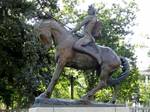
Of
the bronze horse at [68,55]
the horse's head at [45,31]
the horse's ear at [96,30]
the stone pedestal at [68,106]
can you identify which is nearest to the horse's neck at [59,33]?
the bronze horse at [68,55]

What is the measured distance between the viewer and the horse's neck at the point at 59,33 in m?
12.9

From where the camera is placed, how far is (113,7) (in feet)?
106

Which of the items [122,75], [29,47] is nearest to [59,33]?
[122,75]

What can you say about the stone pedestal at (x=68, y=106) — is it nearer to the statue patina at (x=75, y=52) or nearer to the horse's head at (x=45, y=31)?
the statue patina at (x=75, y=52)

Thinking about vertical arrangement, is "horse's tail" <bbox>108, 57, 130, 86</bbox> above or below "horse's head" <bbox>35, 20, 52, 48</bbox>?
below

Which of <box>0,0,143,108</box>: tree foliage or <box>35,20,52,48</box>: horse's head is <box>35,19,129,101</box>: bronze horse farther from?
<box>0,0,143,108</box>: tree foliage

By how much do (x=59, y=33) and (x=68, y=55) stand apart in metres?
0.70

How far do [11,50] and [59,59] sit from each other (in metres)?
16.5

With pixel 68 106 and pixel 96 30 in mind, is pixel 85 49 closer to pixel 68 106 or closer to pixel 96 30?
pixel 96 30

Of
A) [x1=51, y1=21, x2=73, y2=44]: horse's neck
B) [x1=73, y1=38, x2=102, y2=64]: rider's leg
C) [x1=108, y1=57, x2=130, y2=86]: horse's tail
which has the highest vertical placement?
[x1=51, y1=21, x2=73, y2=44]: horse's neck

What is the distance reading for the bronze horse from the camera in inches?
503

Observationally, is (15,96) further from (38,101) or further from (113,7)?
(38,101)

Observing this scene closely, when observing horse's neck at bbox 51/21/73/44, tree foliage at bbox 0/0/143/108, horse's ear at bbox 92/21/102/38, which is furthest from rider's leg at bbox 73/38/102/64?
tree foliage at bbox 0/0/143/108

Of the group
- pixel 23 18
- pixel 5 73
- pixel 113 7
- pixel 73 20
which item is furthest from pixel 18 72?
pixel 113 7
